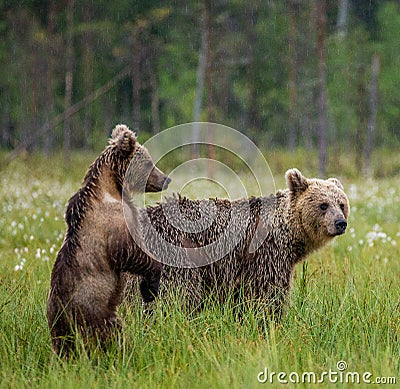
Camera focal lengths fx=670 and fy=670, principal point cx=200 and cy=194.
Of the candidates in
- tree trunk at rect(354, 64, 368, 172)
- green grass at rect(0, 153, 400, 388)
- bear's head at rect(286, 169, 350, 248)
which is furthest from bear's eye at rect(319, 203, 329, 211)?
tree trunk at rect(354, 64, 368, 172)

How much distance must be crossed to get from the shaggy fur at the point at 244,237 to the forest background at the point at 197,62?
711 inches

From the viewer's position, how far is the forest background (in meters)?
28.9

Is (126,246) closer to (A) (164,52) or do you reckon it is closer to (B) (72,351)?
(B) (72,351)

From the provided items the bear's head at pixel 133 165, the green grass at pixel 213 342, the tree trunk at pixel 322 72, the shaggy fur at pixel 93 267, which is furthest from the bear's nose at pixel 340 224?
the tree trunk at pixel 322 72

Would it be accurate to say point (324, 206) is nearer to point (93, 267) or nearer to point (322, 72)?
point (93, 267)

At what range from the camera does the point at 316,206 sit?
6125 millimetres

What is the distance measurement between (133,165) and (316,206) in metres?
1.97

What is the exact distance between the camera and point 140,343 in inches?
185

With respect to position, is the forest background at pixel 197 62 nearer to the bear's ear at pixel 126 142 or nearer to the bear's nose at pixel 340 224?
the bear's nose at pixel 340 224

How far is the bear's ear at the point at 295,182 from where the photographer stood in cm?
614

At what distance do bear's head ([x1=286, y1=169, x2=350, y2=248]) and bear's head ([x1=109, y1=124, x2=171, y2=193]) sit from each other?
4.82 ft

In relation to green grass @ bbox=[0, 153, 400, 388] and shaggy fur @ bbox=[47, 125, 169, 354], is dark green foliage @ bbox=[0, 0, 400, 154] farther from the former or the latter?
shaggy fur @ bbox=[47, 125, 169, 354]

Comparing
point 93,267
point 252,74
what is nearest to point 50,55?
point 252,74

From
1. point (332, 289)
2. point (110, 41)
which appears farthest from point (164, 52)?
point (332, 289)
